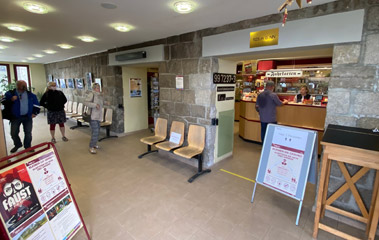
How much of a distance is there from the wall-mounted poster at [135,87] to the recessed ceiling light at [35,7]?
330 centimetres

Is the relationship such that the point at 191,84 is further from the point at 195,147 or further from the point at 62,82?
the point at 62,82

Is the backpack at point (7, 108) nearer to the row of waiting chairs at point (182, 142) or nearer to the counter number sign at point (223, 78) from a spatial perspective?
the row of waiting chairs at point (182, 142)

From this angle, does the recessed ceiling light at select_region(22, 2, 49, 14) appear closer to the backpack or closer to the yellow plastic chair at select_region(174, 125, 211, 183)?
the backpack

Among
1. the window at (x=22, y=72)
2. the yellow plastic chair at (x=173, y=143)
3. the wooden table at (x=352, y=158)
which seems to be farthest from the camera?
the window at (x=22, y=72)

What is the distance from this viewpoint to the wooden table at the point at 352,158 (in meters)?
1.79

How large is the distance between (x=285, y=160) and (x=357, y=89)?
43.5 inches

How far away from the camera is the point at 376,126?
2.12 metres

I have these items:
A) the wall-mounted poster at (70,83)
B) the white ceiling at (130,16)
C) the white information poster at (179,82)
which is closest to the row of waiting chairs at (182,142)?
the white information poster at (179,82)

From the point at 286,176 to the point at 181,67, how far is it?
2.64m

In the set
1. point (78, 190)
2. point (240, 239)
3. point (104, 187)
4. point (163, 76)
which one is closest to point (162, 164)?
point (104, 187)

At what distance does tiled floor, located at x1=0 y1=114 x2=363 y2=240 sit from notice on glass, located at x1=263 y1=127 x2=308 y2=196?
37cm

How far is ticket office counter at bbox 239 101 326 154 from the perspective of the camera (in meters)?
4.33

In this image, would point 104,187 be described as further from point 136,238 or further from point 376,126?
point 376,126

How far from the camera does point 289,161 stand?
2428 millimetres
